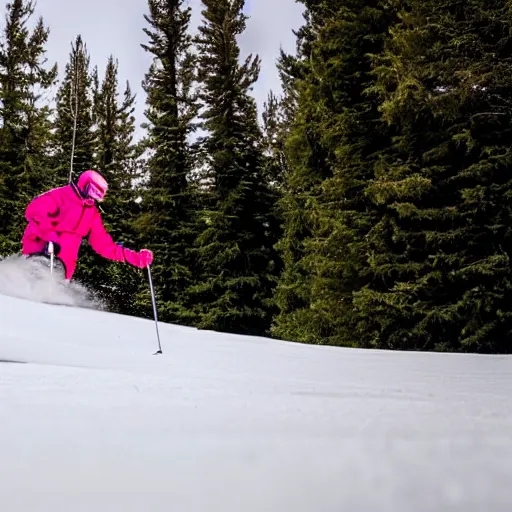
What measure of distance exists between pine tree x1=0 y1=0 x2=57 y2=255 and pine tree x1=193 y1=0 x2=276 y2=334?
21.0ft

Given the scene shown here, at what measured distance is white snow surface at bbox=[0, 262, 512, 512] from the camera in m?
1.20

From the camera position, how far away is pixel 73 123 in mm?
18312

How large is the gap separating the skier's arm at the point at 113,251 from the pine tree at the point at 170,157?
759 cm

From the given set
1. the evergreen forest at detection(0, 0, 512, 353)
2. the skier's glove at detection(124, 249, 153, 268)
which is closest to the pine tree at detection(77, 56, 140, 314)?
the evergreen forest at detection(0, 0, 512, 353)

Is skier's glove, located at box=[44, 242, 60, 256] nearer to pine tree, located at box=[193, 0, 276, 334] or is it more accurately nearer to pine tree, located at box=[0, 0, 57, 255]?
pine tree, located at box=[193, 0, 276, 334]

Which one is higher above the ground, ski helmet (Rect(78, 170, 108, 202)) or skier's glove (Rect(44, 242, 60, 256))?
ski helmet (Rect(78, 170, 108, 202))

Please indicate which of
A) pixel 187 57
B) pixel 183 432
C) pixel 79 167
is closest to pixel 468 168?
pixel 183 432

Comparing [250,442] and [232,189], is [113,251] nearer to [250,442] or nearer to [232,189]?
[250,442]

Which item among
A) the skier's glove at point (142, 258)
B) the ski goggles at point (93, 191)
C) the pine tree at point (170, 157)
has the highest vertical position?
the pine tree at point (170, 157)

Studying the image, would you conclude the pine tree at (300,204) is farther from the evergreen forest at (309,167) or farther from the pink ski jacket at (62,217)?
the pink ski jacket at (62,217)

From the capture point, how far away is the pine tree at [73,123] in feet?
58.4

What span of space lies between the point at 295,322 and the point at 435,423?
939cm

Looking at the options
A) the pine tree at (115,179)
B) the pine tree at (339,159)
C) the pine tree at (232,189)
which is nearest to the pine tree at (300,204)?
the pine tree at (339,159)

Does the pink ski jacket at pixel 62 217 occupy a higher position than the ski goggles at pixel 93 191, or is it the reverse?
the ski goggles at pixel 93 191
